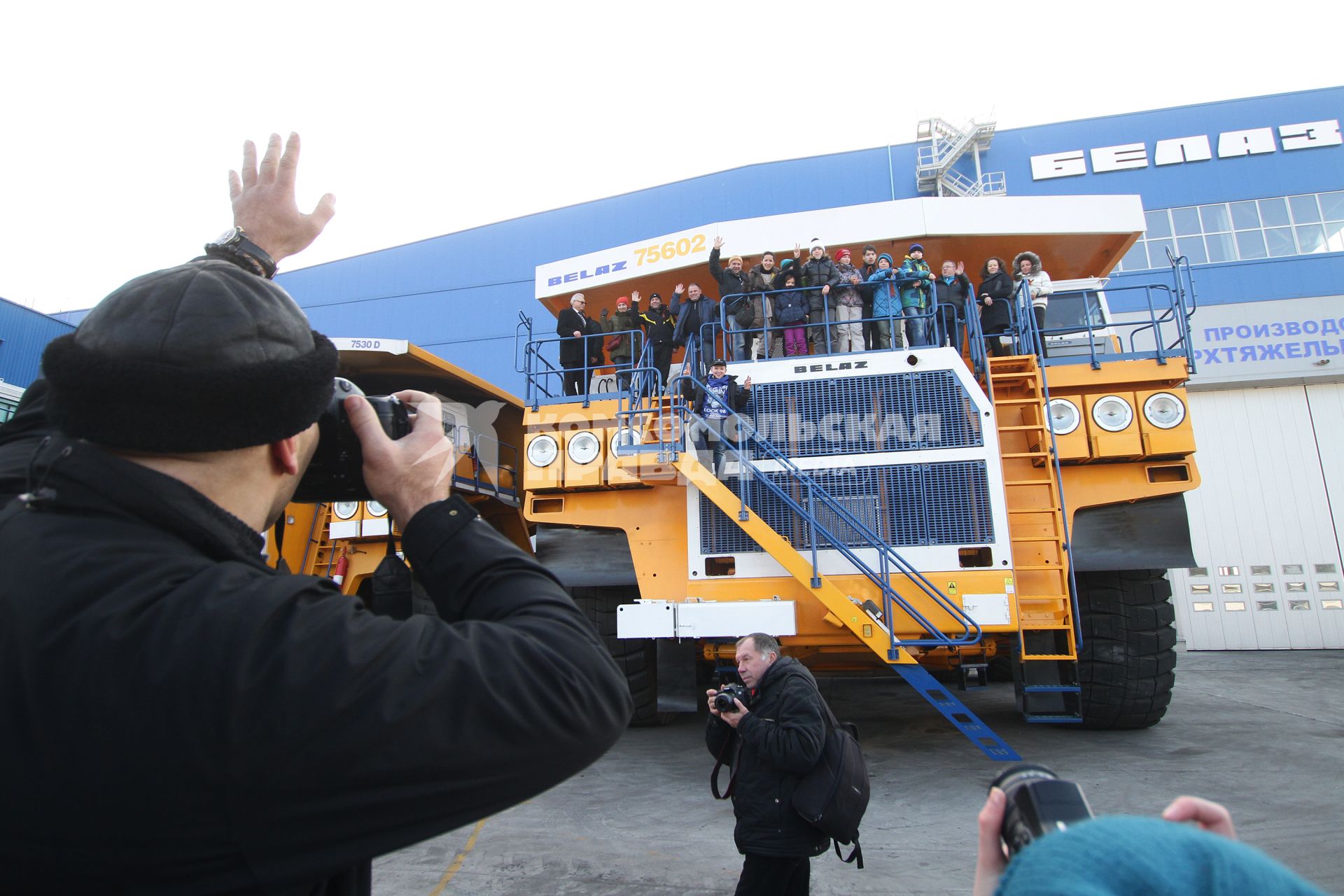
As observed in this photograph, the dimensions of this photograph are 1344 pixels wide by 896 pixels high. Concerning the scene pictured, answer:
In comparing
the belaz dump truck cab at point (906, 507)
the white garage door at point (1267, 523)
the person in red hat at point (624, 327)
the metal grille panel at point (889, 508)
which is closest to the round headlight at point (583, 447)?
the belaz dump truck cab at point (906, 507)

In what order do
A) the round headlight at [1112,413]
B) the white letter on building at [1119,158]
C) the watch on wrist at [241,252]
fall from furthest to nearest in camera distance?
the white letter on building at [1119,158], the round headlight at [1112,413], the watch on wrist at [241,252]

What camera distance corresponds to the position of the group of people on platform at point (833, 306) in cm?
782

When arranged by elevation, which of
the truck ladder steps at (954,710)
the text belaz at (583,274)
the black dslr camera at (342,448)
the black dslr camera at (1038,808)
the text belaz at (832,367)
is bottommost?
the truck ladder steps at (954,710)

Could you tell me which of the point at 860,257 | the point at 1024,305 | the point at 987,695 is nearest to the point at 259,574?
the point at 1024,305

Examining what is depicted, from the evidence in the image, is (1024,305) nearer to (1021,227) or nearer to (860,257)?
(1021,227)

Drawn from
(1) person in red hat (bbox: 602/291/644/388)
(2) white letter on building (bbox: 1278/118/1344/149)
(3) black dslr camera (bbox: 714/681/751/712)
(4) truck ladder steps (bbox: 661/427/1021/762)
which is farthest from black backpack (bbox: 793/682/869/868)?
(2) white letter on building (bbox: 1278/118/1344/149)

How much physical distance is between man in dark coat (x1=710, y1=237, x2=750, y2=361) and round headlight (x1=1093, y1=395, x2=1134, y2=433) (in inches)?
129

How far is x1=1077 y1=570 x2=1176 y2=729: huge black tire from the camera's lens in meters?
7.17

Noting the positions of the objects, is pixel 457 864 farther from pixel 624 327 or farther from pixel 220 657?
pixel 624 327

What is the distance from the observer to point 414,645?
35.8 inches

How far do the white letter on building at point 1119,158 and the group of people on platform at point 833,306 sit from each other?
48.0ft

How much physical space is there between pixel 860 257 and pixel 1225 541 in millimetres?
13200

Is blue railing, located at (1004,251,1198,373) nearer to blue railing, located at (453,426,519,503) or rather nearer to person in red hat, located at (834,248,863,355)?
person in red hat, located at (834,248,863,355)

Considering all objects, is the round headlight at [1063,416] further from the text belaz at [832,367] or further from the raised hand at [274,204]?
the raised hand at [274,204]
